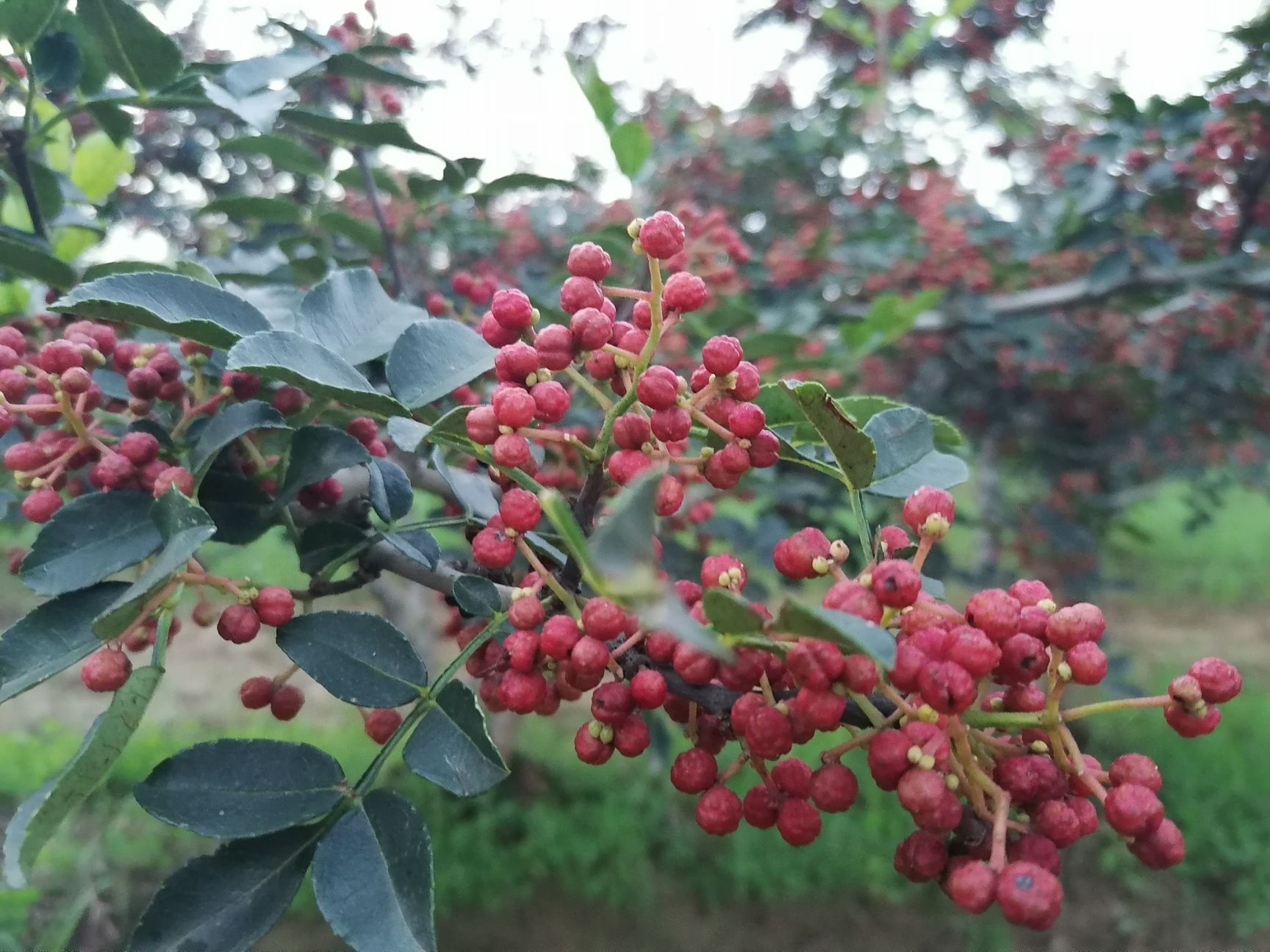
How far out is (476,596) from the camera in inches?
29.5

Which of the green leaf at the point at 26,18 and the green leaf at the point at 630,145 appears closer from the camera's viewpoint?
the green leaf at the point at 26,18

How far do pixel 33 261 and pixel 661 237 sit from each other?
0.73 metres

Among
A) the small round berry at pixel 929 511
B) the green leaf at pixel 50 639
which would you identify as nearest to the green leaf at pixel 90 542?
the green leaf at pixel 50 639

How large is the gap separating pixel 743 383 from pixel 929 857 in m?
0.38

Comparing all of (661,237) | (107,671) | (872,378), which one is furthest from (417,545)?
(872,378)

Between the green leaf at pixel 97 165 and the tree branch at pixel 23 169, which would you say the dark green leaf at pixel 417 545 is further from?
the green leaf at pixel 97 165

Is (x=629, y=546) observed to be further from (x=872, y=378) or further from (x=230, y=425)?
(x=872, y=378)

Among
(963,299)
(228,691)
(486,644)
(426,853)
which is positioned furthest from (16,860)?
(228,691)

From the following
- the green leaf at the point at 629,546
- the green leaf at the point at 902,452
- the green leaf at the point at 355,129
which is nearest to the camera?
the green leaf at the point at 629,546

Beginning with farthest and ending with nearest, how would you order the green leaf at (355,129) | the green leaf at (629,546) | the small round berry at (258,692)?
the green leaf at (355,129) → the small round berry at (258,692) → the green leaf at (629,546)

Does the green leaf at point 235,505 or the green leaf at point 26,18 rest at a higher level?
the green leaf at point 26,18

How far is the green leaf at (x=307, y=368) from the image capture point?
622 mm

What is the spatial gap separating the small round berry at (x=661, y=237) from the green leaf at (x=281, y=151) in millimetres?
649

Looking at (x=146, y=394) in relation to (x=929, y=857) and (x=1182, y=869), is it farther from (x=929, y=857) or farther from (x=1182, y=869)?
(x=1182, y=869)
